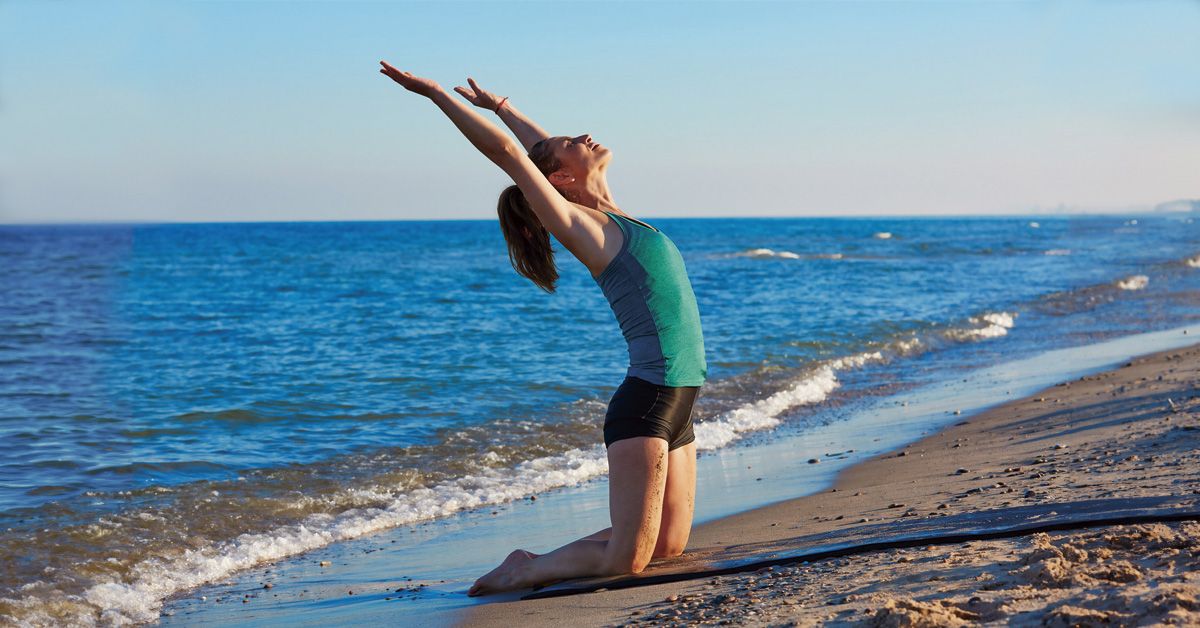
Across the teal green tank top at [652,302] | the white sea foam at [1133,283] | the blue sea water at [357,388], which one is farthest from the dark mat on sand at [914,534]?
the white sea foam at [1133,283]

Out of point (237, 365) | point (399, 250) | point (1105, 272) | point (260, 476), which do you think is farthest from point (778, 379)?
point (399, 250)

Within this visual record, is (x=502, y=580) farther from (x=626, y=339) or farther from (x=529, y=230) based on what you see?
(x=529, y=230)

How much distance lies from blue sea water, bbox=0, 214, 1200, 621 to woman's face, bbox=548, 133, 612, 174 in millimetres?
2865

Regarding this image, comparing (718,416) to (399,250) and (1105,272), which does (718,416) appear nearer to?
(1105,272)

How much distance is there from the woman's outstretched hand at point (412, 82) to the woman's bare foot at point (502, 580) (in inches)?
80.2

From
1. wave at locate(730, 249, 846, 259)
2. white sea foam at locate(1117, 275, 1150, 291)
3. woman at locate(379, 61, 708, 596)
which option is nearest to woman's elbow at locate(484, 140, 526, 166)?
woman at locate(379, 61, 708, 596)

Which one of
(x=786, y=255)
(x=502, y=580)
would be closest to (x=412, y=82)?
(x=502, y=580)

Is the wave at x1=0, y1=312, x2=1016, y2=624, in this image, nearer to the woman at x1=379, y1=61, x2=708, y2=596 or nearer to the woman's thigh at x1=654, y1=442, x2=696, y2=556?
the woman at x1=379, y1=61, x2=708, y2=596

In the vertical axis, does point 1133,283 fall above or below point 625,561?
above

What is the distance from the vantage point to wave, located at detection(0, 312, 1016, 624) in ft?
16.3

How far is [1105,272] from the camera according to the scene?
98.7 ft

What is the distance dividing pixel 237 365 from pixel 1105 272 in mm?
25295

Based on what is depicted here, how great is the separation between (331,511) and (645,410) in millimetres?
3155

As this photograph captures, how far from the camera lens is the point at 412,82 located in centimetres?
371
